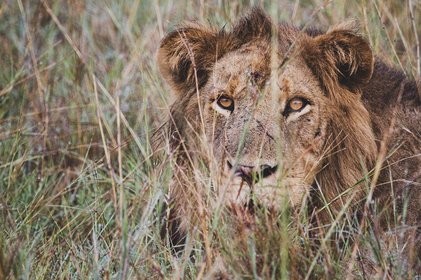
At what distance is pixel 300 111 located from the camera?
448cm

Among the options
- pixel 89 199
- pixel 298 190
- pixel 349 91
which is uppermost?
pixel 349 91

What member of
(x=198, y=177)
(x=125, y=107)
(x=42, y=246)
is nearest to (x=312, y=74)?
(x=198, y=177)

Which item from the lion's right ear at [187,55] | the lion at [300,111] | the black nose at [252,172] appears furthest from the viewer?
the lion's right ear at [187,55]

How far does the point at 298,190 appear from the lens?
13.6ft

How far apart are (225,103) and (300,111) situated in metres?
0.42

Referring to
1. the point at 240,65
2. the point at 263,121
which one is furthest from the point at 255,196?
the point at 240,65

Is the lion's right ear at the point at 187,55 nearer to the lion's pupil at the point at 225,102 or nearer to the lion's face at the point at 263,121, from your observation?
the lion's face at the point at 263,121

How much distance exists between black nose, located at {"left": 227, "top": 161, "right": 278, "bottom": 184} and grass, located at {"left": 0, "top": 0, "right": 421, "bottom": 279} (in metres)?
0.21

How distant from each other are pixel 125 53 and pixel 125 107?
97 centimetres

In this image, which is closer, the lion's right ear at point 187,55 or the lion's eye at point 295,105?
the lion's eye at point 295,105

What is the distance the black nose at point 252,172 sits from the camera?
12.7ft

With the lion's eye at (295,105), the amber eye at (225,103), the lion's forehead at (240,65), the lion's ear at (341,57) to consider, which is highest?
the lion's ear at (341,57)

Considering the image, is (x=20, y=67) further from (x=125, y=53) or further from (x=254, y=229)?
(x=254, y=229)

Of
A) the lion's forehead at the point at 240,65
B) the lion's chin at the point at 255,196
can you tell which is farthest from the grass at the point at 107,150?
the lion's forehead at the point at 240,65
